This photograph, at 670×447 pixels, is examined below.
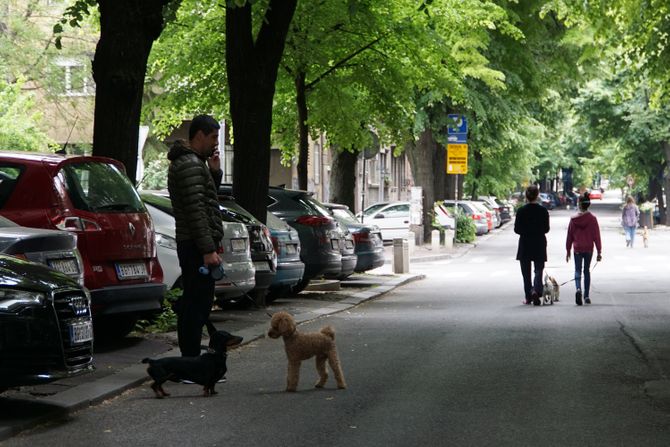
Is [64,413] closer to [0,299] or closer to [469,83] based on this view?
[0,299]

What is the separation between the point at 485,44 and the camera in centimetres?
3266

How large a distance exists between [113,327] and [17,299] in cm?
516

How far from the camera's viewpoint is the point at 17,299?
7848 millimetres

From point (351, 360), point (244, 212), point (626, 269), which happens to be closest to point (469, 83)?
point (626, 269)

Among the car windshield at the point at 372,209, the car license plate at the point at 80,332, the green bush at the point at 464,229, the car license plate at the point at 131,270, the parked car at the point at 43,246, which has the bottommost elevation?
the green bush at the point at 464,229

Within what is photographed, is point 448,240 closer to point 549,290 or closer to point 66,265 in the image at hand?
point 549,290

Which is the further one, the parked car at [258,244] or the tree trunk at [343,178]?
the tree trunk at [343,178]

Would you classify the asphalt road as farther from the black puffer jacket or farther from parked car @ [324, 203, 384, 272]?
parked car @ [324, 203, 384, 272]

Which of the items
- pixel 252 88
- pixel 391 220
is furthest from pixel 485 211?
pixel 252 88

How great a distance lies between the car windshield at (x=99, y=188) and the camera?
37.9ft

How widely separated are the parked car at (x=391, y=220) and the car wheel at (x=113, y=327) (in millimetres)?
34121

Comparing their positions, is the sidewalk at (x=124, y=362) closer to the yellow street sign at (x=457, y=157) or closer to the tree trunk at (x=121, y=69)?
the tree trunk at (x=121, y=69)

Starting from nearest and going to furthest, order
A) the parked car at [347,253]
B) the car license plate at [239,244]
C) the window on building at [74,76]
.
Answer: the car license plate at [239,244] < the parked car at [347,253] < the window on building at [74,76]

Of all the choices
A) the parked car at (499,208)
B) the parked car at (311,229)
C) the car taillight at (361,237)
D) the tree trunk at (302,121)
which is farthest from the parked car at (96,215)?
the parked car at (499,208)
